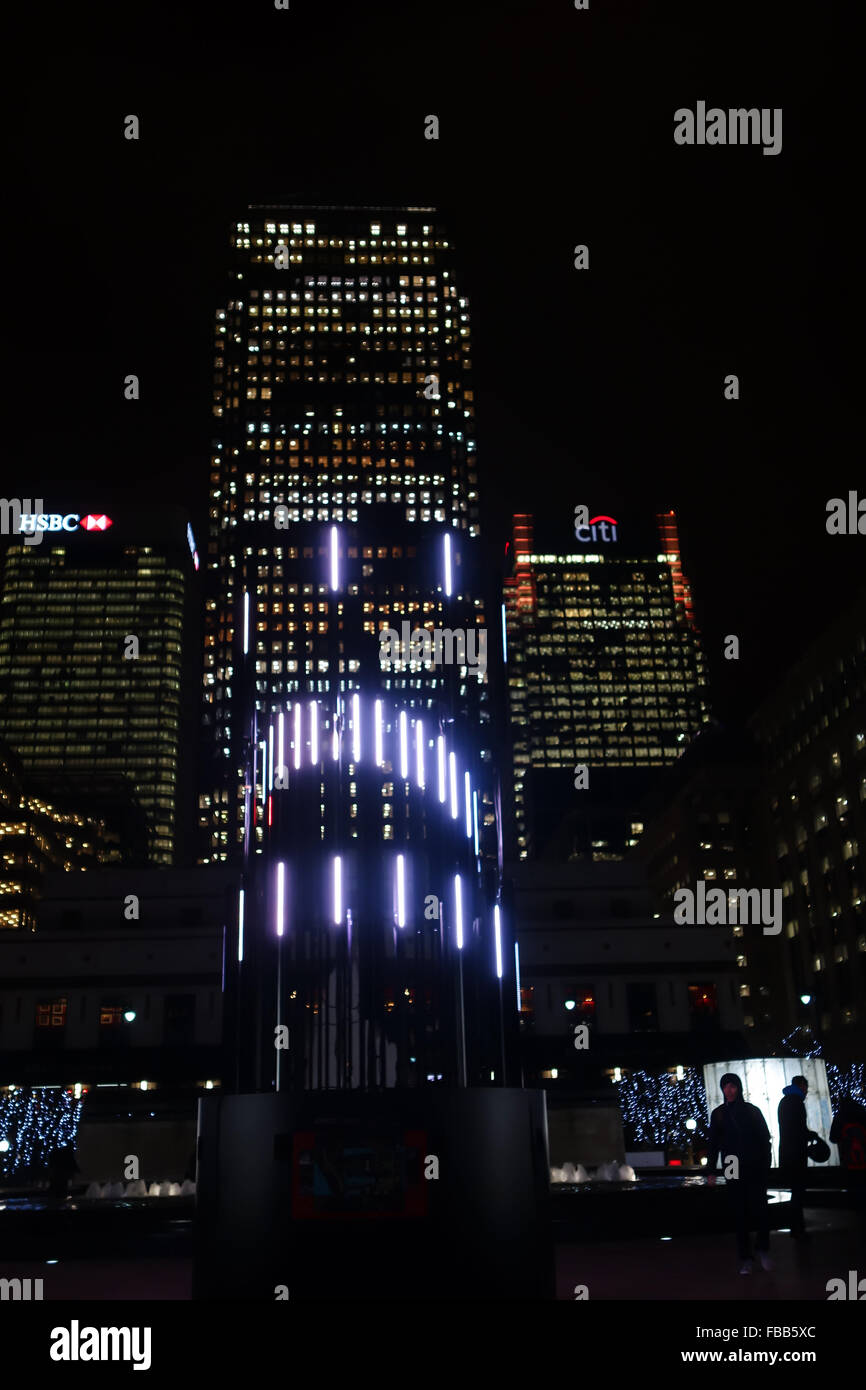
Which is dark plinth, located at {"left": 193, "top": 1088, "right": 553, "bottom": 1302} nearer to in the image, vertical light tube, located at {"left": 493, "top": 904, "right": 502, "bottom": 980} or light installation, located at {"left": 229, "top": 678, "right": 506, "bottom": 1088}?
light installation, located at {"left": 229, "top": 678, "right": 506, "bottom": 1088}

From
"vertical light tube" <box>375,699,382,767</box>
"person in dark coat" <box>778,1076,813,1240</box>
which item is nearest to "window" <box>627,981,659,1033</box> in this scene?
"person in dark coat" <box>778,1076,813,1240</box>

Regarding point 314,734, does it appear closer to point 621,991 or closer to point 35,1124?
point 35,1124

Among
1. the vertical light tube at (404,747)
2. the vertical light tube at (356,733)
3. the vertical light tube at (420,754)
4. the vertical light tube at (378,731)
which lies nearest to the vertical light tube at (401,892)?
the vertical light tube at (420,754)

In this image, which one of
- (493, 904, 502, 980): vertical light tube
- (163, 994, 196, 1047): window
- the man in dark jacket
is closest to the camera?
the man in dark jacket

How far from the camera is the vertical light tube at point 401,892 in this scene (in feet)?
47.4

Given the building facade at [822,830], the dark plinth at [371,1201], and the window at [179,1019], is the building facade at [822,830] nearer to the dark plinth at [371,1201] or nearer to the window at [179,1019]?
the window at [179,1019]

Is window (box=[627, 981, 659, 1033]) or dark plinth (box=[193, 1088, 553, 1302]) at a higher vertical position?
dark plinth (box=[193, 1088, 553, 1302])

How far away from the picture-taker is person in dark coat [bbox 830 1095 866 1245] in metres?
13.1

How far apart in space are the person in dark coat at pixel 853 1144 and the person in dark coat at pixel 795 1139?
0.54 metres

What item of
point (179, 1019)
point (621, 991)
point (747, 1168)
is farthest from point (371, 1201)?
point (621, 991)

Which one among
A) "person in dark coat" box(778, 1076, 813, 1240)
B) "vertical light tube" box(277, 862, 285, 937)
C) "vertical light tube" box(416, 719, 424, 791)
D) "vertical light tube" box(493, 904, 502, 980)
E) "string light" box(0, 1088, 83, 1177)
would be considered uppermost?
"vertical light tube" box(416, 719, 424, 791)

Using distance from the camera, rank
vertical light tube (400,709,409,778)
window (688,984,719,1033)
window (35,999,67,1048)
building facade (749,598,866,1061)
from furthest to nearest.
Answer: building facade (749,598,866,1061) → window (688,984,719,1033) → window (35,999,67,1048) → vertical light tube (400,709,409,778)

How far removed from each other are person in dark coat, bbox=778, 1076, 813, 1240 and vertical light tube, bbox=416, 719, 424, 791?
5976 mm
